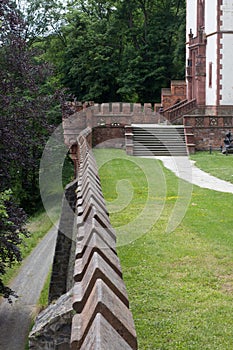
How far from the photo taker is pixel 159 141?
32781mm

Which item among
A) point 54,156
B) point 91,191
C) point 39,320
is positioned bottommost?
point 54,156

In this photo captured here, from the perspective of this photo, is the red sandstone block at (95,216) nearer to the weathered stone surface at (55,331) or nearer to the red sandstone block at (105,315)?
the weathered stone surface at (55,331)

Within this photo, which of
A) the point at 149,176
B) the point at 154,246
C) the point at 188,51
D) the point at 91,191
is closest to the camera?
the point at 91,191

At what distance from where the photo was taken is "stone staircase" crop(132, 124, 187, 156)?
3106cm

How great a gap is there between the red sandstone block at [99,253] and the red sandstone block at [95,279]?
10 cm

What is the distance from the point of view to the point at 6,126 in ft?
51.9

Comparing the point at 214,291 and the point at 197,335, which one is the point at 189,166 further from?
the point at 197,335

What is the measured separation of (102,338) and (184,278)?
7419 mm

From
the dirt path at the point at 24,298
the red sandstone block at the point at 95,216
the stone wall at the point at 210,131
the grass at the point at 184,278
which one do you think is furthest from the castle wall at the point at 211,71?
the red sandstone block at the point at 95,216

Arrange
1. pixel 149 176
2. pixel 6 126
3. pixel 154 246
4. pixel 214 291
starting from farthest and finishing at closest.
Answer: pixel 149 176
pixel 6 126
pixel 154 246
pixel 214 291

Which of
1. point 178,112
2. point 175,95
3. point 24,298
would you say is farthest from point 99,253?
point 175,95

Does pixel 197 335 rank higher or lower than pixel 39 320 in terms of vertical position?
lower

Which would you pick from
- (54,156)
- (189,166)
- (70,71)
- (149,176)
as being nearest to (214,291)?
(149,176)

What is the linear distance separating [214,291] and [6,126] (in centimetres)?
837
